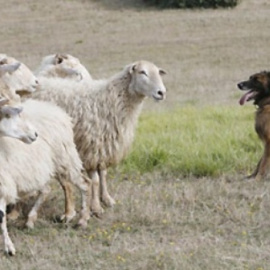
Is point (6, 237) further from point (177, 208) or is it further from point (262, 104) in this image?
point (262, 104)

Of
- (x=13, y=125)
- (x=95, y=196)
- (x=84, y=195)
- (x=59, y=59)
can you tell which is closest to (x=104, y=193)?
(x=95, y=196)

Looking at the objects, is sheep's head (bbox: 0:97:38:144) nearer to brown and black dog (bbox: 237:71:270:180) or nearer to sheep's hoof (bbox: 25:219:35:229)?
sheep's hoof (bbox: 25:219:35:229)

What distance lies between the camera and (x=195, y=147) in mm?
11312

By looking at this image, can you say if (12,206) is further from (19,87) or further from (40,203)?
(19,87)

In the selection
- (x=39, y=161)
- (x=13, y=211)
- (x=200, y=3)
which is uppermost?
(x=39, y=161)

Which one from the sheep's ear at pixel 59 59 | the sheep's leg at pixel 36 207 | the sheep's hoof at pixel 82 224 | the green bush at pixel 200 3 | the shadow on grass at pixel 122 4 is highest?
the sheep's ear at pixel 59 59

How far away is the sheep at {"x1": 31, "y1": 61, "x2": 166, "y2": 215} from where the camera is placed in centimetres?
919

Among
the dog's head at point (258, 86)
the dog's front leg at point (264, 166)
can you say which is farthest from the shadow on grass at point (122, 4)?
the dog's front leg at point (264, 166)

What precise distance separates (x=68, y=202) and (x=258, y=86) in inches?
129

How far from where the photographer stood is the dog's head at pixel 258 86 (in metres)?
10.7

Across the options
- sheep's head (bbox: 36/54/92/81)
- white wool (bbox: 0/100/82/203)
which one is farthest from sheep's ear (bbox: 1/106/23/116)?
sheep's head (bbox: 36/54/92/81)

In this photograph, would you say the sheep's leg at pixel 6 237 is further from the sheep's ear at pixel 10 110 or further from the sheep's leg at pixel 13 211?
the sheep's leg at pixel 13 211

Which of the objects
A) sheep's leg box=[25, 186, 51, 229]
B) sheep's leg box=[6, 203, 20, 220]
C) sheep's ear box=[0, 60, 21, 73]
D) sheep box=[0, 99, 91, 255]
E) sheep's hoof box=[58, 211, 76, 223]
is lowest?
sheep's leg box=[6, 203, 20, 220]

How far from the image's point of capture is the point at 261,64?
98.7ft
